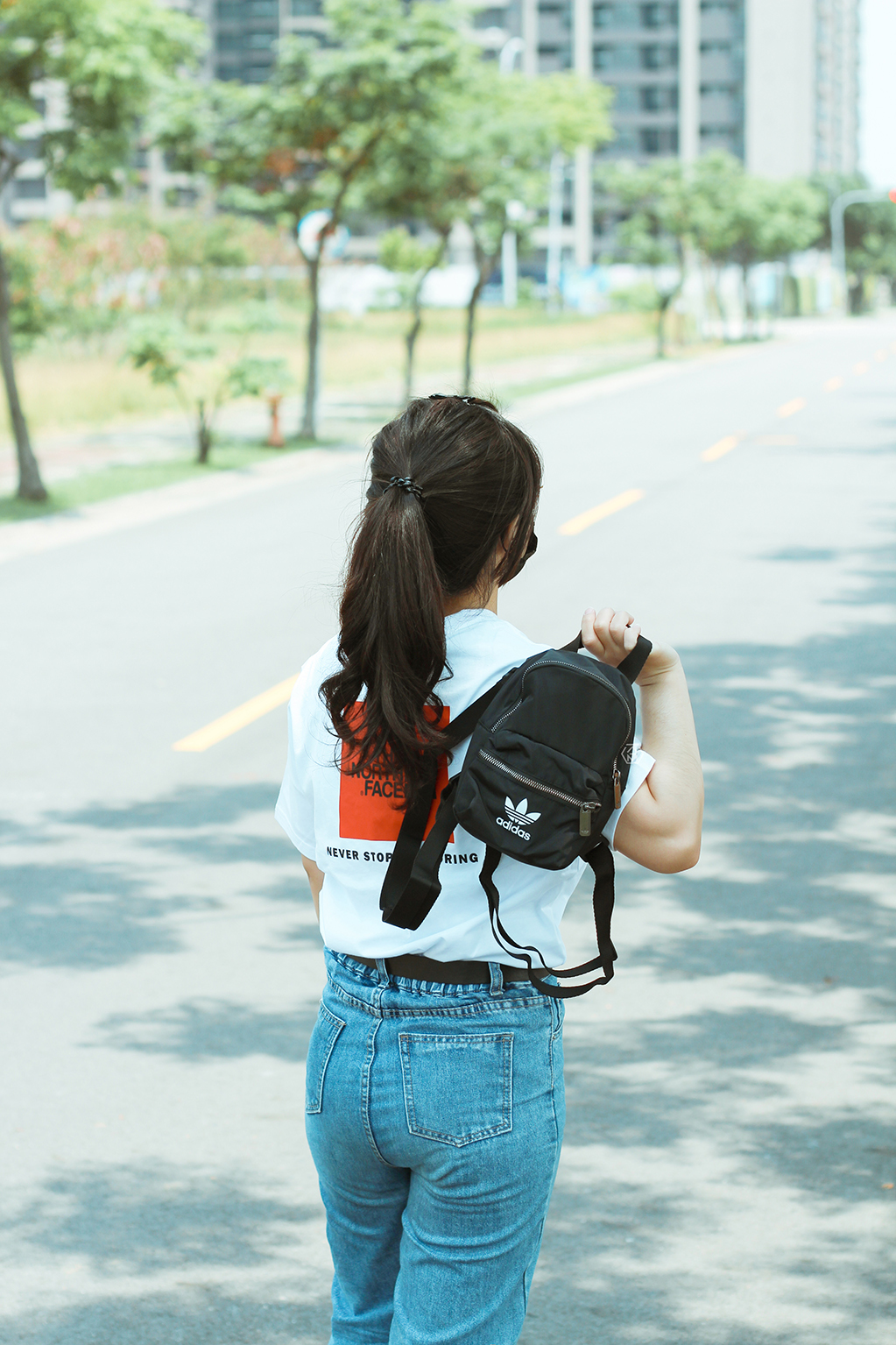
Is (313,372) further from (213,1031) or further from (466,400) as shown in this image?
(466,400)

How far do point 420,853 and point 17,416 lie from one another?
1576 cm

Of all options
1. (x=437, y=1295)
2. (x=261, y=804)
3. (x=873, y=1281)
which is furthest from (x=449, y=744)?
(x=261, y=804)

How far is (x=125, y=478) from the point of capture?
19016 mm

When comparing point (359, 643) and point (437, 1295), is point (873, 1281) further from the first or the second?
point (359, 643)

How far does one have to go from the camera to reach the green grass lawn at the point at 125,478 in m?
16.9

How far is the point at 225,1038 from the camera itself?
4.76 m

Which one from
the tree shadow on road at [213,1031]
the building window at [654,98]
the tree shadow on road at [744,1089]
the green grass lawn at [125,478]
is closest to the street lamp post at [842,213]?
the building window at [654,98]

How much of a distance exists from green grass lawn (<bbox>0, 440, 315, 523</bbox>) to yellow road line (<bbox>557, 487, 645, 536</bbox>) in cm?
523

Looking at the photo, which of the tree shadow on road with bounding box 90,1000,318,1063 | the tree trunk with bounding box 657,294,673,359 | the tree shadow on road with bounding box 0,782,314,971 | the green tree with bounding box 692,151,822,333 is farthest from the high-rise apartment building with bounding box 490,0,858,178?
the tree shadow on road with bounding box 90,1000,318,1063

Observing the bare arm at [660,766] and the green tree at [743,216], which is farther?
the green tree at [743,216]

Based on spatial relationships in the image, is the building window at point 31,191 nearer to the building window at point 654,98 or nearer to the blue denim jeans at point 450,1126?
the building window at point 654,98

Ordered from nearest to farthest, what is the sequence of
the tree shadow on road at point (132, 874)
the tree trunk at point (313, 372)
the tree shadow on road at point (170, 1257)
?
the tree shadow on road at point (170, 1257), the tree shadow on road at point (132, 874), the tree trunk at point (313, 372)

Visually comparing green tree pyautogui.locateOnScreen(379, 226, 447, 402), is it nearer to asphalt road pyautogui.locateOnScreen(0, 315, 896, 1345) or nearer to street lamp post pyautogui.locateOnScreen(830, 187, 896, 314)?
asphalt road pyautogui.locateOnScreen(0, 315, 896, 1345)

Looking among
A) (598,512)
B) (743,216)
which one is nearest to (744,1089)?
(598,512)
